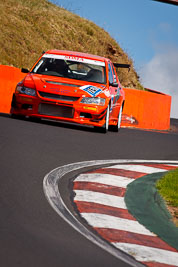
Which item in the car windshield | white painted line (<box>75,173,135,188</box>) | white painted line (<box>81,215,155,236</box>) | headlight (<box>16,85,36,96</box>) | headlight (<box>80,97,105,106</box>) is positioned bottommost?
white painted line (<box>81,215,155,236</box>)

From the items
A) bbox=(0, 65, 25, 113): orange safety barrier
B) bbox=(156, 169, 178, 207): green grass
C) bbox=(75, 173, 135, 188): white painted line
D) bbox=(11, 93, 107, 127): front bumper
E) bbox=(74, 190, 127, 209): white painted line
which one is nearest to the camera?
bbox=(74, 190, 127, 209): white painted line

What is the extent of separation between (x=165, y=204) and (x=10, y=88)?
9.83 metres

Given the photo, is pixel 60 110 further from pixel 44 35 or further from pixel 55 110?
pixel 44 35

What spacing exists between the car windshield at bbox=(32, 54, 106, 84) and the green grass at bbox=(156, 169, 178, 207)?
4.85m

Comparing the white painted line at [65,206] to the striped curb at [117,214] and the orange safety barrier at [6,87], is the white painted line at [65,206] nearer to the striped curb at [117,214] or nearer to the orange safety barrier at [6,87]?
the striped curb at [117,214]

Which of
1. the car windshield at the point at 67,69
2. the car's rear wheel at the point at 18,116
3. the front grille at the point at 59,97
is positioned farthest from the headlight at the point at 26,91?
the car windshield at the point at 67,69

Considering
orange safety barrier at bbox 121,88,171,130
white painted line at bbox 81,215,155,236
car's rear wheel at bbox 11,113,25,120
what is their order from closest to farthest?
white painted line at bbox 81,215,155,236 < car's rear wheel at bbox 11,113,25,120 < orange safety barrier at bbox 121,88,171,130

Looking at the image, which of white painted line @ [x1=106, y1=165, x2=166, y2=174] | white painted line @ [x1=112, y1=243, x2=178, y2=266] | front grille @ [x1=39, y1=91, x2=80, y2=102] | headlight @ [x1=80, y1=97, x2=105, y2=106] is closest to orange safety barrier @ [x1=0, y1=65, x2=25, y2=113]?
front grille @ [x1=39, y1=91, x2=80, y2=102]

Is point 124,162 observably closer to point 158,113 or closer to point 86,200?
point 86,200

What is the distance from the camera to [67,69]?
523 inches

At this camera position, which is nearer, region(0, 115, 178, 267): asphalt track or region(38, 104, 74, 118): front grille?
region(0, 115, 178, 267): asphalt track

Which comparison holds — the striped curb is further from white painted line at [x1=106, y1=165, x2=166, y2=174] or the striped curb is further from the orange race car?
the orange race car

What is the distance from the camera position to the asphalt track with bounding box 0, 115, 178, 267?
14.7 feet

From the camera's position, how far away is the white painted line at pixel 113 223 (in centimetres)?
580
